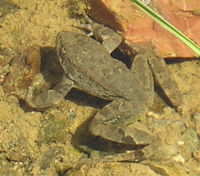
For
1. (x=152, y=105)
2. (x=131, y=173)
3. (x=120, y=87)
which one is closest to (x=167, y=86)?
(x=152, y=105)

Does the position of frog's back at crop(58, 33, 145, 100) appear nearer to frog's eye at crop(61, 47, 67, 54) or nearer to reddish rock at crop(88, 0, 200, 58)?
frog's eye at crop(61, 47, 67, 54)

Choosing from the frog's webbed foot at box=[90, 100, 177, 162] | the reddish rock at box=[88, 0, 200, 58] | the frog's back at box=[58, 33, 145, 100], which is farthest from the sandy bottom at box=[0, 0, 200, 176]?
the frog's back at box=[58, 33, 145, 100]

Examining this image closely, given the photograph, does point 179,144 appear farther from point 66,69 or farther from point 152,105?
point 66,69

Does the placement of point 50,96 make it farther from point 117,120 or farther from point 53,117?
point 117,120

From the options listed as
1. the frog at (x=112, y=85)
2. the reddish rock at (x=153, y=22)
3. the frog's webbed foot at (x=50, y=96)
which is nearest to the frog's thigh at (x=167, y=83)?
the frog at (x=112, y=85)

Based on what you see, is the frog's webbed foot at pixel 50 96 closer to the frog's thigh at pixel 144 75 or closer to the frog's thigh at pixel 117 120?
the frog's thigh at pixel 117 120

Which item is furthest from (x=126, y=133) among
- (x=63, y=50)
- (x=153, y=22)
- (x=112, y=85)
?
(x=153, y=22)
